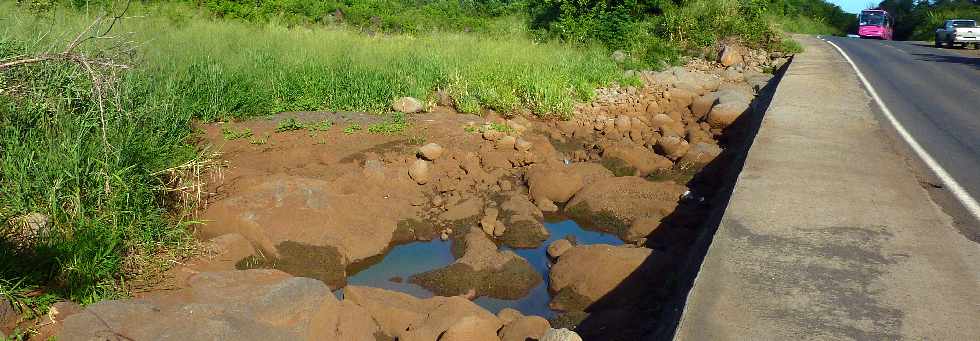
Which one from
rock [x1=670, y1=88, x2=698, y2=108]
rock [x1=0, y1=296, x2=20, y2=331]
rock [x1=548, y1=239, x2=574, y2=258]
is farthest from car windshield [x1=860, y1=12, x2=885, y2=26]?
rock [x1=0, y1=296, x2=20, y2=331]

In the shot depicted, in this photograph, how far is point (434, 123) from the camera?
1044cm

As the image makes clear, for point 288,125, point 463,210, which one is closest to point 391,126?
point 288,125

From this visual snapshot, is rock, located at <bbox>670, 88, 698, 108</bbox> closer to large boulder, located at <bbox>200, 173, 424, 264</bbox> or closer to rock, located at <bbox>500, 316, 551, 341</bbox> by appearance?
large boulder, located at <bbox>200, 173, 424, 264</bbox>

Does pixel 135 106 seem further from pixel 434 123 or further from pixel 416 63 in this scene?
pixel 416 63

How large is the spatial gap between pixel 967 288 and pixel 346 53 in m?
10.2

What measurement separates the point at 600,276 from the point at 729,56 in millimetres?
13386

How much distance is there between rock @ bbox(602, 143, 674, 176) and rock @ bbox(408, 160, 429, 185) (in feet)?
8.71

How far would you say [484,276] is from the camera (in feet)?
21.5

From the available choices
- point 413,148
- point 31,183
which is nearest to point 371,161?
point 413,148

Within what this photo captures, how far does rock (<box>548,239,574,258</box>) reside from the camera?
7129 mm

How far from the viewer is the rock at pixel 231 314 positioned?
4535 millimetres

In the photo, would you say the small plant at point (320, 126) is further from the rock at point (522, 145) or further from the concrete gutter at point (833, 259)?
the concrete gutter at point (833, 259)

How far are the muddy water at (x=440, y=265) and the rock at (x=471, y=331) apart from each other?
3.41 ft

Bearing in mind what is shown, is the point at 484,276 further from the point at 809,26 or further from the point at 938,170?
the point at 809,26
